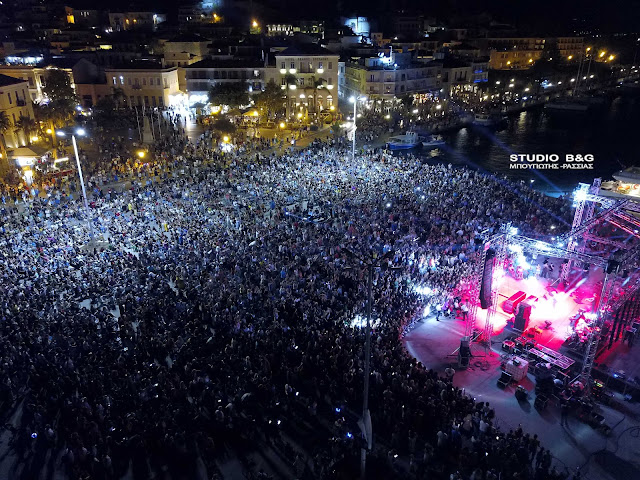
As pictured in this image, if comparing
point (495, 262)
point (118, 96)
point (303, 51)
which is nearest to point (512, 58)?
point (303, 51)

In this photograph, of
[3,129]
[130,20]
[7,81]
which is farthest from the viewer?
[130,20]

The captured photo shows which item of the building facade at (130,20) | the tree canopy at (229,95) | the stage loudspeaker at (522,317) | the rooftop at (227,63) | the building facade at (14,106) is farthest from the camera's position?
the building facade at (130,20)

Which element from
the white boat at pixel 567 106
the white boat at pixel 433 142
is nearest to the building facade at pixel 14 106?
the white boat at pixel 433 142

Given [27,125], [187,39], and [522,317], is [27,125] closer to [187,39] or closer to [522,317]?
[187,39]

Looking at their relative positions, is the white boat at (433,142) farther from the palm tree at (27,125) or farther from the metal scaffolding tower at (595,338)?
the metal scaffolding tower at (595,338)

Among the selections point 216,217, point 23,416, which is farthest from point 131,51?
point 23,416

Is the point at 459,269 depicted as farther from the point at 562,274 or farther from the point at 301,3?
the point at 301,3
